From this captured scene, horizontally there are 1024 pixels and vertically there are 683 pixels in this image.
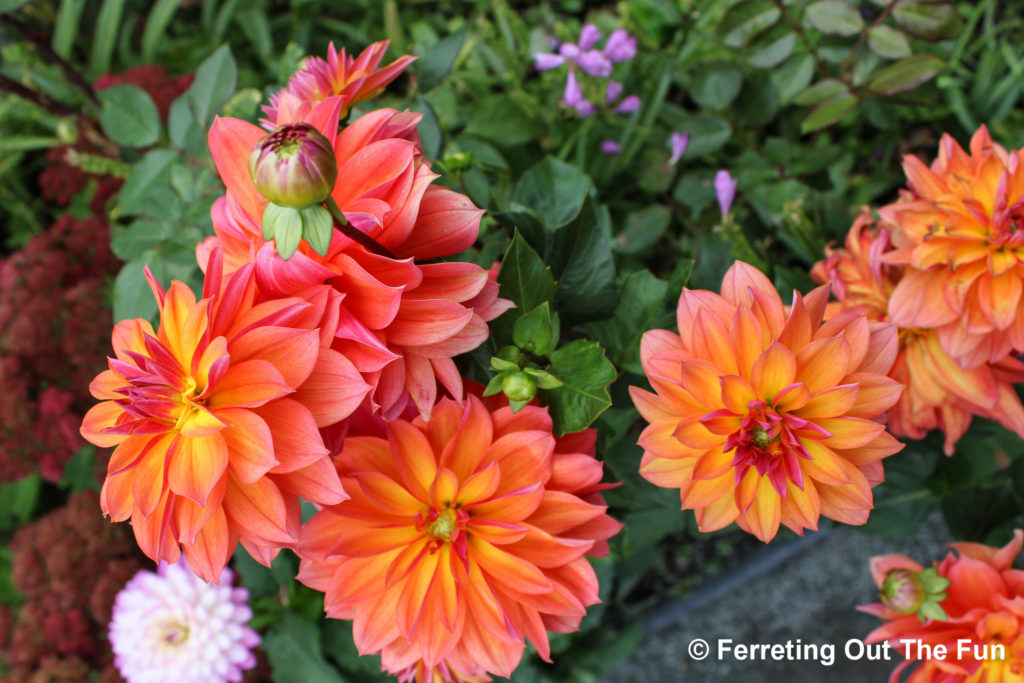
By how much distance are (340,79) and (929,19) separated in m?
0.76

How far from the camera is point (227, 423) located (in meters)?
0.51

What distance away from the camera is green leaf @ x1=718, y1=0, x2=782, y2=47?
100 centimetres

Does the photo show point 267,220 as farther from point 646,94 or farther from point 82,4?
point 82,4

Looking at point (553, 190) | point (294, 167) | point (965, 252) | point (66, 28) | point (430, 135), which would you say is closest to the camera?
point (294, 167)

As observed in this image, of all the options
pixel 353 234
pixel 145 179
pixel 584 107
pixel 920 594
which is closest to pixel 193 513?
pixel 353 234

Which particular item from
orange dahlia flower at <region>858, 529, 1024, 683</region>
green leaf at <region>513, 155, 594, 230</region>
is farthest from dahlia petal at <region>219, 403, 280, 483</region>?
orange dahlia flower at <region>858, 529, 1024, 683</region>

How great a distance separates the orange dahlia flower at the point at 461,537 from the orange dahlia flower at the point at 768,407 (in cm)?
9

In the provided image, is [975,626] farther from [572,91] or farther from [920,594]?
[572,91]

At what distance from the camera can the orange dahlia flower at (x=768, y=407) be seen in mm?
572

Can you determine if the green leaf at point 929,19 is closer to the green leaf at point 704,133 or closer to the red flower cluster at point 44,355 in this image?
the green leaf at point 704,133


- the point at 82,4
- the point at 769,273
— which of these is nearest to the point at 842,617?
the point at 769,273

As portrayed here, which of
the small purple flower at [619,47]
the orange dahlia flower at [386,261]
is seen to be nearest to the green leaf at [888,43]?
the small purple flower at [619,47]

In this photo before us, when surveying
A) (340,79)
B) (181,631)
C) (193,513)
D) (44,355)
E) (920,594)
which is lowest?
(181,631)

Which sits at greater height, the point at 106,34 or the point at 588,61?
the point at 588,61
